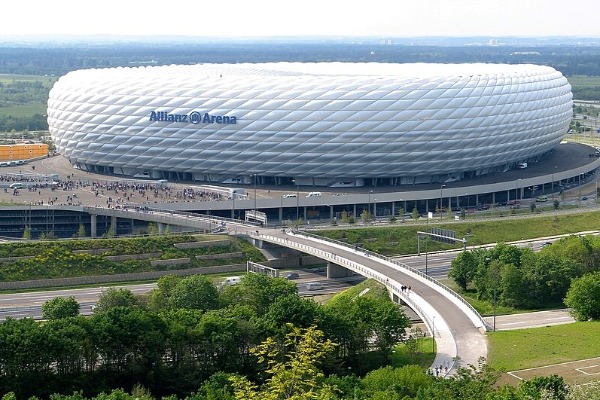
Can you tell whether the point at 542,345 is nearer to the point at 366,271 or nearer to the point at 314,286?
the point at 366,271

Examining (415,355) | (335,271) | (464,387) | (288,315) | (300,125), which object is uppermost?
(300,125)

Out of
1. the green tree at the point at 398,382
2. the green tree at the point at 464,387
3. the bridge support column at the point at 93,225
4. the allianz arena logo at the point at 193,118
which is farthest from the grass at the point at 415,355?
the allianz arena logo at the point at 193,118

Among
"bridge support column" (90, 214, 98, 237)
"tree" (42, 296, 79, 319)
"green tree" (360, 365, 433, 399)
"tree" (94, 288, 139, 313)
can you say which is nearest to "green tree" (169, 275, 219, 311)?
"tree" (94, 288, 139, 313)

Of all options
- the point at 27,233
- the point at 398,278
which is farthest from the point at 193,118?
the point at 398,278

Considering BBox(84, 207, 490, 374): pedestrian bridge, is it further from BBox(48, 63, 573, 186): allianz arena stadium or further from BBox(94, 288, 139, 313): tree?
BBox(94, 288, 139, 313): tree

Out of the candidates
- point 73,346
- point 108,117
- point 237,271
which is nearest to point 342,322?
point 73,346

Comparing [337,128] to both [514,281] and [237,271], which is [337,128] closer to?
[237,271]
